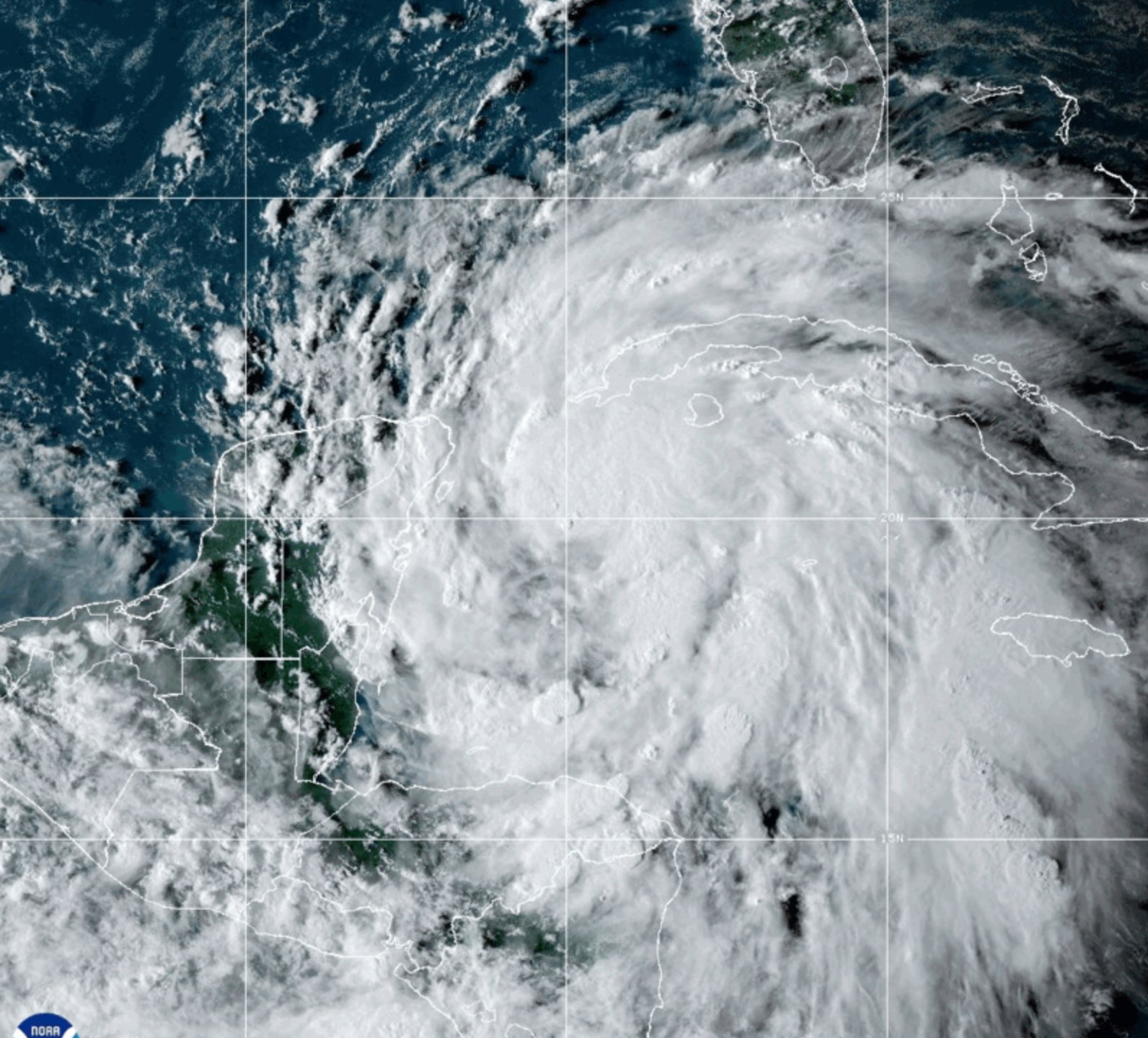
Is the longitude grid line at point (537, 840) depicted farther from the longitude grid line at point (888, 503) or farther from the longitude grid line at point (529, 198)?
the longitude grid line at point (529, 198)

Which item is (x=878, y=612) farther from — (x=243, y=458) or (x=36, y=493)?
(x=36, y=493)

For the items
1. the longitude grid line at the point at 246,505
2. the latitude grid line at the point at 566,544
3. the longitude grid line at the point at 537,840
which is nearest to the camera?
the longitude grid line at the point at 537,840

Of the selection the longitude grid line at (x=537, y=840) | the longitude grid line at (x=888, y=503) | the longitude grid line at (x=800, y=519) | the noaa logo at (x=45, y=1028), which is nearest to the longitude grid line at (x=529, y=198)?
the longitude grid line at (x=888, y=503)

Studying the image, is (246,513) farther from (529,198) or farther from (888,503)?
(888,503)

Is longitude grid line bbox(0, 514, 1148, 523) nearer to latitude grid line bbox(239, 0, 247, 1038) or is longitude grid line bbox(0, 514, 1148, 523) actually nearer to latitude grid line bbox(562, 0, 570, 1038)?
latitude grid line bbox(562, 0, 570, 1038)

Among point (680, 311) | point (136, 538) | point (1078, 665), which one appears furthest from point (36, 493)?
point (1078, 665)

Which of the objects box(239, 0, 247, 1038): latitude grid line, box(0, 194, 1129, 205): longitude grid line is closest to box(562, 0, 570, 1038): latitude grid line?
box(0, 194, 1129, 205): longitude grid line

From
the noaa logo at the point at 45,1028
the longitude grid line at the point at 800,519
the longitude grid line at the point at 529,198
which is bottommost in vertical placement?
the noaa logo at the point at 45,1028

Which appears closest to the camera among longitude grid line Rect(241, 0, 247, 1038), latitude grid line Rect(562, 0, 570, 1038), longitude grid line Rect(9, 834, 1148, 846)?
longitude grid line Rect(9, 834, 1148, 846)

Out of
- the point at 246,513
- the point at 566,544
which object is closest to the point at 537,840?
the point at 566,544
